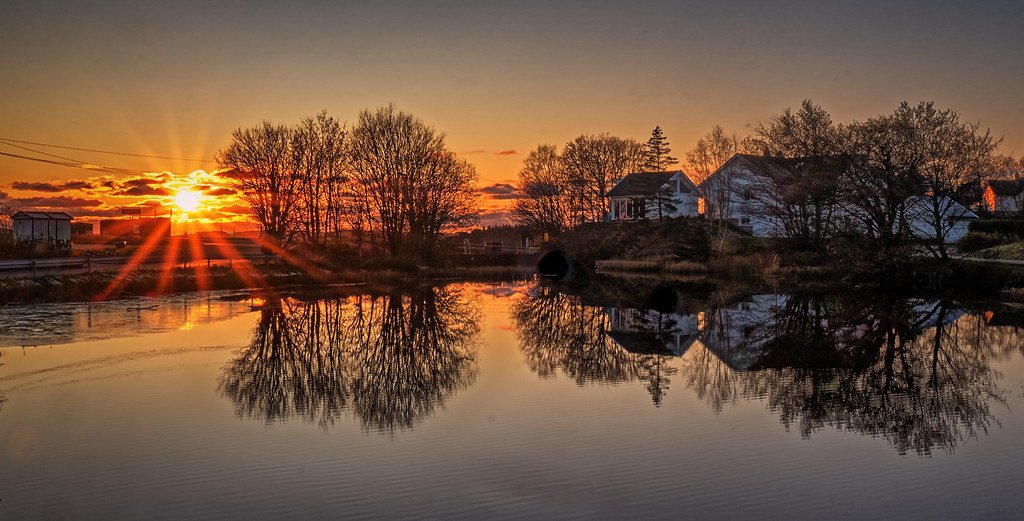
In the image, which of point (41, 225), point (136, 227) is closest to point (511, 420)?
point (41, 225)

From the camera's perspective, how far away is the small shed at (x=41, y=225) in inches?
2564

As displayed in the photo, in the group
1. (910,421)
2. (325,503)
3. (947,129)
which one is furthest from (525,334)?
(947,129)

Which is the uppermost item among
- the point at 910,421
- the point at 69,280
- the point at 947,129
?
the point at 947,129

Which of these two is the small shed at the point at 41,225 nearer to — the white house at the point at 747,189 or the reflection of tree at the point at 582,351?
the reflection of tree at the point at 582,351

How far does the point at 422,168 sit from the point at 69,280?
33301 mm

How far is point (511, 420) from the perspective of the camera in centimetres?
1288

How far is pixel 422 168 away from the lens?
6353 cm

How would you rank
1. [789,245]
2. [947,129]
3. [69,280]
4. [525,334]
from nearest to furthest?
[525,334] < [69,280] < [947,129] < [789,245]

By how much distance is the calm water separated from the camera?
903 centimetres

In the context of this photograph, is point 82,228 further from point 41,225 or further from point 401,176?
point 401,176

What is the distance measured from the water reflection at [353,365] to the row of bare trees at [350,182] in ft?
103

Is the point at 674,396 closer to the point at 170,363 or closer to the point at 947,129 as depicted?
the point at 170,363

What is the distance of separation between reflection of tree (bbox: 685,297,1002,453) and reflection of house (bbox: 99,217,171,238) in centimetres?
8199

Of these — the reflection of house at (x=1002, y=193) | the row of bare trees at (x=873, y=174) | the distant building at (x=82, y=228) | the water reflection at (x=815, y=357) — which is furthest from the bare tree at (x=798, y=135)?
the distant building at (x=82, y=228)
